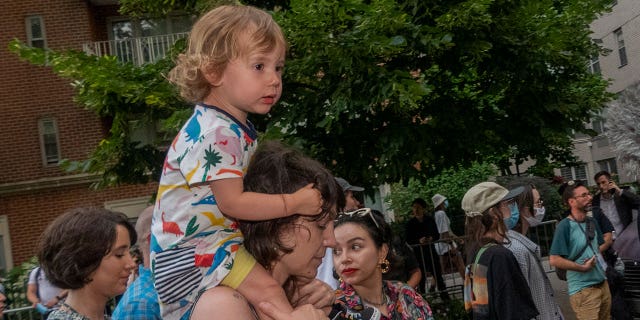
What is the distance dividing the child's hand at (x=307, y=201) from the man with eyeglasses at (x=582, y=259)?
248 inches

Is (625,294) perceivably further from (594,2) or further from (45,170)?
(45,170)

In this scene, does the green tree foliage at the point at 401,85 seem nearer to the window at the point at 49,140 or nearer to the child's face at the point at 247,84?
the child's face at the point at 247,84

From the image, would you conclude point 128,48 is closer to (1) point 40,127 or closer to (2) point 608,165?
(1) point 40,127

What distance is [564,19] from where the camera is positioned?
33.7ft

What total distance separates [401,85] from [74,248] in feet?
17.1

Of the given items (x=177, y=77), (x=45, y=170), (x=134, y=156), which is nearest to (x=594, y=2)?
(x=134, y=156)

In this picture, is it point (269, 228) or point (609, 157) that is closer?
point (269, 228)

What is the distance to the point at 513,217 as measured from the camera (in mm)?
6406

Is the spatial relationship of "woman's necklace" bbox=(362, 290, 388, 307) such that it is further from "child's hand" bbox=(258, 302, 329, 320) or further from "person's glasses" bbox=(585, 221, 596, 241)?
"person's glasses" bbox=(585, 221, 596, 241)

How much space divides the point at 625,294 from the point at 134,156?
629cm

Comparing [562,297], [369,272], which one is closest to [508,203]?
[369,272]

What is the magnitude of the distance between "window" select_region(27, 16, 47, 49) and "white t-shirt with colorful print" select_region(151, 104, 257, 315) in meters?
19.1

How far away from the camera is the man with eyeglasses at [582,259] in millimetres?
8172

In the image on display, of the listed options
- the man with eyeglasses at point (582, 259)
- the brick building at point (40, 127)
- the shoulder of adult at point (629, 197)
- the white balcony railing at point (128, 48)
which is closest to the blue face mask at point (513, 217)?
the man with eyeglasses at point (582, 259)
